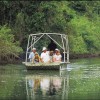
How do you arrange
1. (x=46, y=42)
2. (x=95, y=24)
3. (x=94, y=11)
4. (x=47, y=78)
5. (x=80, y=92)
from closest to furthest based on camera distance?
(x=80, y=92), (x=47, y=78), (x=46, y=42), (x=95, y=24), (x=94, y=11)

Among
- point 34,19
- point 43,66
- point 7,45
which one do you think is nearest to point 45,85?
point 43,66

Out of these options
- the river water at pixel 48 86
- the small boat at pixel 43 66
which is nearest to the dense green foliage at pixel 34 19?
the small boat at pixel 43 66

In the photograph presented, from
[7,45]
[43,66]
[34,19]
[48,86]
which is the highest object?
[34,19]

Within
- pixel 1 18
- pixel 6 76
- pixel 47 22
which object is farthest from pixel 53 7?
pixel 6 76

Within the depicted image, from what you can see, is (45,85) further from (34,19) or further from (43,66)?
(34,19)

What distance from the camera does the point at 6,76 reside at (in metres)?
29.4

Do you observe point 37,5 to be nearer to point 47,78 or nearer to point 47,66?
point 47,66

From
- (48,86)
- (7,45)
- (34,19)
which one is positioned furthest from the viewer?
(34,19)

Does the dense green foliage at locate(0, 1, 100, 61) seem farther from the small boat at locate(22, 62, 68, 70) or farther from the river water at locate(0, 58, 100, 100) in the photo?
the river water at locate(0, 58, 100, 100)

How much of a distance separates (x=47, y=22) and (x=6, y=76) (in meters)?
21.5

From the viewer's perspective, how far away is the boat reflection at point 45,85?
20836 millimetres

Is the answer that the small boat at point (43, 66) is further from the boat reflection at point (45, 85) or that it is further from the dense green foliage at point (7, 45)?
the dense green foliage at point (7, 45)

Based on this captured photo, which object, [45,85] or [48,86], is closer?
[48,86]

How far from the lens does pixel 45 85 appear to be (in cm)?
2447
